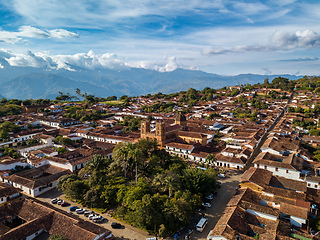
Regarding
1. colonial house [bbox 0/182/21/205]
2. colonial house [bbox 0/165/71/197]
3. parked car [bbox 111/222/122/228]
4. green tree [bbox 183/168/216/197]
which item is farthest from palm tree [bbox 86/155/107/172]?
green tree [bbox 183/168/216/197]

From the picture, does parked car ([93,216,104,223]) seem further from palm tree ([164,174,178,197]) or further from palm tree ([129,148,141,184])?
palm tree ([164,174,178,197])

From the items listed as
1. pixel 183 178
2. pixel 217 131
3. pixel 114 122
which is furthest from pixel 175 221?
pixel 114 122

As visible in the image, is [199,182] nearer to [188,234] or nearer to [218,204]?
[218,204]

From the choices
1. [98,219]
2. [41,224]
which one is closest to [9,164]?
[41,224]

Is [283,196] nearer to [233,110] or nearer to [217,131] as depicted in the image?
[217,131]

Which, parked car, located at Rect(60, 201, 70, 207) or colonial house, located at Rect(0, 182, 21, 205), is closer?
parked car, located at Rect(60, 201, 70, 207)

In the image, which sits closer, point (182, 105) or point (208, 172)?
point (208, 172)

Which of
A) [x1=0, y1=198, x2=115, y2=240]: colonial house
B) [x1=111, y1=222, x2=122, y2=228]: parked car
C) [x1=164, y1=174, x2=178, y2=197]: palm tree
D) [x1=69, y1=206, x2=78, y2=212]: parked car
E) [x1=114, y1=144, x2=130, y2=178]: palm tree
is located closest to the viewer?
[x1=0, y1=198, x2=115, y2=240]: colonial house

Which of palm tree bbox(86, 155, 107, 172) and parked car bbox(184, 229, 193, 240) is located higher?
palm tree bbox(86, 155, 107, 172)

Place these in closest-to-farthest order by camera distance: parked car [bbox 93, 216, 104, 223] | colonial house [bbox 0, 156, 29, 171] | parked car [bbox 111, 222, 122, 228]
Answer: parked car [bbox 111, 222, 122, 228] → parked car [bbox 93, 216, 104, 223] → colonial house [bbox 0, 156, 29, 171]
